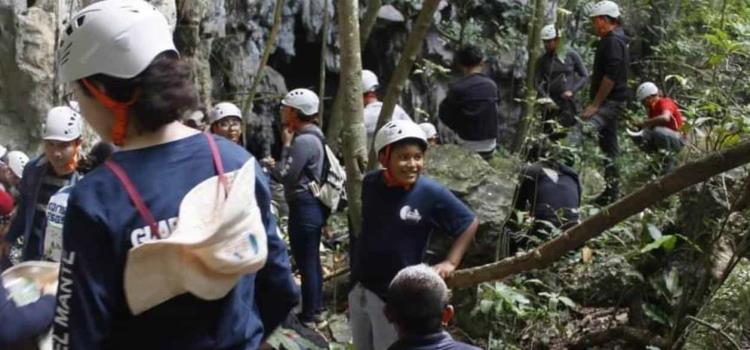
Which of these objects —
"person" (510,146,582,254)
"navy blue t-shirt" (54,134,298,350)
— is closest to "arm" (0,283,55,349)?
"navy blue t-shirt" (54,134,298,350)

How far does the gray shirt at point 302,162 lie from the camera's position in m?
7.32

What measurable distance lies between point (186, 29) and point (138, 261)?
901cm

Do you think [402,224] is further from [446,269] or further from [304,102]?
[304,102]

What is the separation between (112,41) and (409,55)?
12.1ft

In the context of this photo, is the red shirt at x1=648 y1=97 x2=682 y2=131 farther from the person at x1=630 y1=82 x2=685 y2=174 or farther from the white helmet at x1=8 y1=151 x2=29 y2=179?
the white helmet at x1=8 y1=151 x2=29 y2=179

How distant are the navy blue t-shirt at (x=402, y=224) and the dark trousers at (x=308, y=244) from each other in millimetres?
2069

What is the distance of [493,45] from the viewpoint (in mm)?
15125

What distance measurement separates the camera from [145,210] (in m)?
2.12

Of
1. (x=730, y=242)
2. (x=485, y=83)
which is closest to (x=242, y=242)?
(x=730, y=242)

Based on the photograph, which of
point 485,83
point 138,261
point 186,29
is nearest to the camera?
point 138,261

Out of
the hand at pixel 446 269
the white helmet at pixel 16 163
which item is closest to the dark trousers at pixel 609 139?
the hand at pixel 446 269

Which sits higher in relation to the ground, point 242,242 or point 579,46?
point 242,242

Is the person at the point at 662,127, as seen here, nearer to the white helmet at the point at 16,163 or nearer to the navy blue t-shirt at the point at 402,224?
the navy blue t-shirt at the point at 402,224

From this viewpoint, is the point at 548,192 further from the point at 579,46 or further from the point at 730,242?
the point at 579,46
